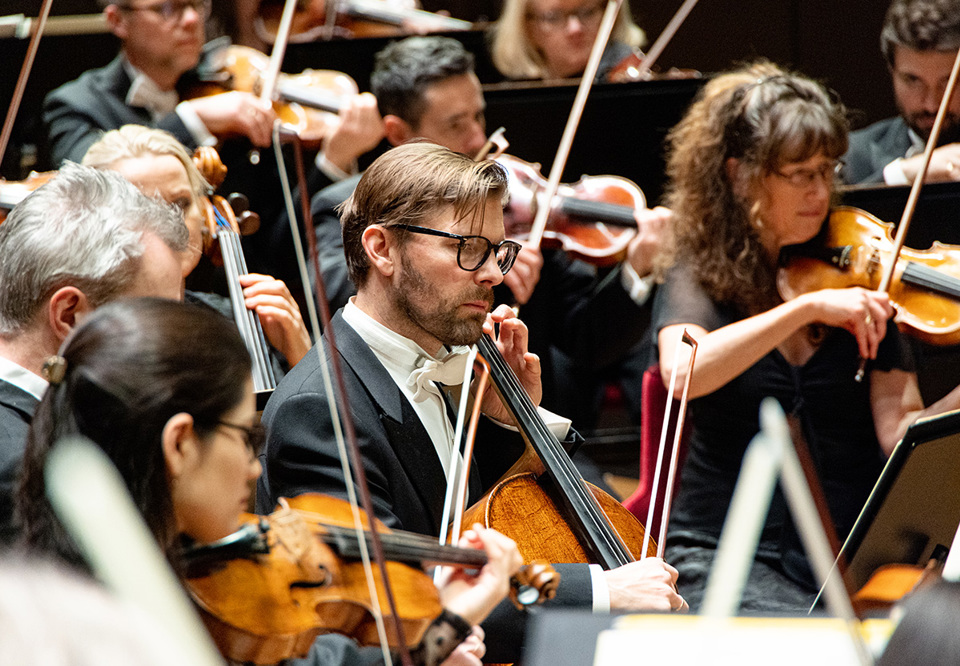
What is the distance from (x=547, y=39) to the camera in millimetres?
2865

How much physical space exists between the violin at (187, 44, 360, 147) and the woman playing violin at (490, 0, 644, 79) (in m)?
0.47

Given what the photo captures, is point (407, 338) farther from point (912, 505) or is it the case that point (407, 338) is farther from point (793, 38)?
point (793, 38)

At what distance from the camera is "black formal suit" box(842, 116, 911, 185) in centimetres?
253

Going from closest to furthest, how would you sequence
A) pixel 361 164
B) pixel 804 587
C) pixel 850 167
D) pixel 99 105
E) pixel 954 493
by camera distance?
pixel 954 493
pixel 804 587
pixel 99 105
pixel 850 167
pixel 361 164

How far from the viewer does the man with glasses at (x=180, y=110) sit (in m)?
2.34

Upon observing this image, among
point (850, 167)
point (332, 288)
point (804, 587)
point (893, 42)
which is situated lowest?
point (804, 587)

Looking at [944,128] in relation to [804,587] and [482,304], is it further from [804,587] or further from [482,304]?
[482,304]

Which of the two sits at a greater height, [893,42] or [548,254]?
[893,42]

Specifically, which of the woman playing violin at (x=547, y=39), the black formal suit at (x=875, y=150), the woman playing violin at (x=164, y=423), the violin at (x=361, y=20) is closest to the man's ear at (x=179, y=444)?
the woman playing violin at (x=164, y=423)

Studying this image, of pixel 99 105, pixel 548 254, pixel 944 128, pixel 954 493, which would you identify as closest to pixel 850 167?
pixel 944 128

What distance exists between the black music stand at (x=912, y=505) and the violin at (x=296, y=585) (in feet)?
2.08

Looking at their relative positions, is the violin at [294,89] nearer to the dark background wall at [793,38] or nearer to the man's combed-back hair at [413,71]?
the man's combed-back hair at [413,71]

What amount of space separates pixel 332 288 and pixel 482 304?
0.72 meters

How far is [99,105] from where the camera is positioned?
7.91 feet
